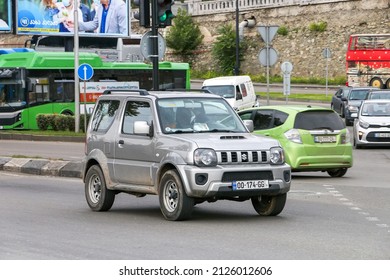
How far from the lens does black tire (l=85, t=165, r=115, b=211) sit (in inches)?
623

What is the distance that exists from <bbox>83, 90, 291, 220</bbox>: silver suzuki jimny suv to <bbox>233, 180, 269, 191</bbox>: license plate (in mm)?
12

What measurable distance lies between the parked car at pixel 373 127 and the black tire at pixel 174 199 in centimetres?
1993

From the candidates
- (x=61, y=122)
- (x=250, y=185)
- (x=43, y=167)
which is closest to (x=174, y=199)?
(x=250, y=185)

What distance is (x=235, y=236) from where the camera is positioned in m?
12.5

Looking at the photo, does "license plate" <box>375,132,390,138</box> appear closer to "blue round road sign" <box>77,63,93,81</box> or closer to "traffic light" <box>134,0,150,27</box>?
"blue round road sign" <box>77,63,93,81</box>

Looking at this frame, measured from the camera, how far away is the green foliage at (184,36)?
268ft

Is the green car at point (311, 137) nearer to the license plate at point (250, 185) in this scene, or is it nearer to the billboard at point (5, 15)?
the license plate at point (250, 185)

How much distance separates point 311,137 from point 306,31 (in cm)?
5582

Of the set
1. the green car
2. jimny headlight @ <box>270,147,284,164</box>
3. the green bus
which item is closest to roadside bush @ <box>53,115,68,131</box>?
the green bus

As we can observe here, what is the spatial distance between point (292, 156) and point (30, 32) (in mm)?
40034

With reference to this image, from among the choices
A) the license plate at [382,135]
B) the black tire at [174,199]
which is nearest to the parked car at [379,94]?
the license plate at [382,135]

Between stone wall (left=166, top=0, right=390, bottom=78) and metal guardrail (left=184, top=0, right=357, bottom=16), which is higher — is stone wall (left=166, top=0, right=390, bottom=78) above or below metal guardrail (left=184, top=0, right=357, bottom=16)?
below

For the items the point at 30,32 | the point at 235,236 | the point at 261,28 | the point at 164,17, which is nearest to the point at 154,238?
the point at 235,236

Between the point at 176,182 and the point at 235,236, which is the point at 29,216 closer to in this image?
the point at 176,182
